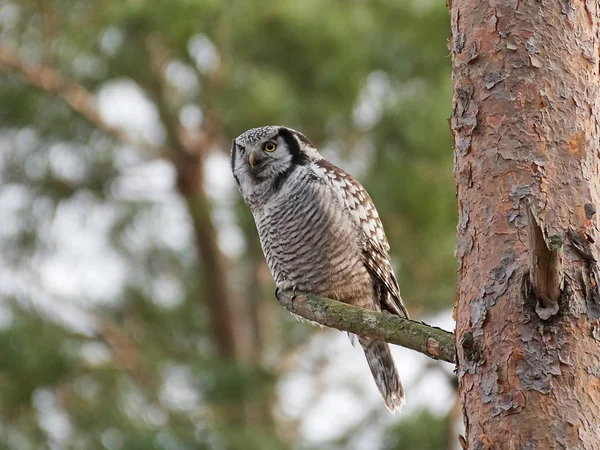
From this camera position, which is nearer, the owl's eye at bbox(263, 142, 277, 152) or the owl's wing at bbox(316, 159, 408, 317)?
the owl's wing at bbox(316, 159, 408, 317)

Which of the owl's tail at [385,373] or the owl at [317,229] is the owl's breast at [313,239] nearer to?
the owl at [317,229]

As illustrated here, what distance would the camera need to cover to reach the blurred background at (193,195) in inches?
205

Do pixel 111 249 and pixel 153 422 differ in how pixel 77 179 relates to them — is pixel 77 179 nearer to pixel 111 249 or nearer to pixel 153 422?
pixel 111 249

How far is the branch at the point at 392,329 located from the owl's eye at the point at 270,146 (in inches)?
51.0

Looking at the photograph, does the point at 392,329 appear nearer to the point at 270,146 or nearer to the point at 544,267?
the point at 544,267

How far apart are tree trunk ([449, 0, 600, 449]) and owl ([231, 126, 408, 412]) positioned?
1386 mm

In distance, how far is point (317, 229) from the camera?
3357 millimetres

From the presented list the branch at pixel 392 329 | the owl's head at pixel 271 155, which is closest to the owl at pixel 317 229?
the owl's head at pixel 271 155

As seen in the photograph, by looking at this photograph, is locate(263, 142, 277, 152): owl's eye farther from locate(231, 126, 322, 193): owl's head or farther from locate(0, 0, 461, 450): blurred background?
locate(0, 0, 461, 450): blurred background

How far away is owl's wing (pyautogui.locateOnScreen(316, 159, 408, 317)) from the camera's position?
3373 millimetres

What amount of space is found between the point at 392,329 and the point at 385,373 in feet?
5.20

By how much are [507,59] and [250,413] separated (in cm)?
487

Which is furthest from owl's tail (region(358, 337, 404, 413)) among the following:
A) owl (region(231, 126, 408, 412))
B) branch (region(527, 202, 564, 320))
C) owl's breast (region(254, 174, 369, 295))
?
branch (region(527, 202, 564, 320))

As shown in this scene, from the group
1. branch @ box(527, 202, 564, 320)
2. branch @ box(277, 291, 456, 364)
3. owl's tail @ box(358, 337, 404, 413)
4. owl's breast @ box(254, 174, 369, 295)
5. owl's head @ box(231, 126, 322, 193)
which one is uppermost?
owl's head @ box(231, 126, 322, 193)
